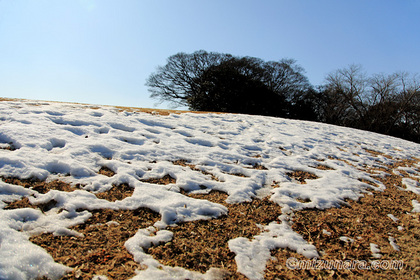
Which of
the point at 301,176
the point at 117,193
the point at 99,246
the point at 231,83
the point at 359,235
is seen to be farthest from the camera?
the point at 231,83

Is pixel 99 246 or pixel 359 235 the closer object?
pixel 99 246

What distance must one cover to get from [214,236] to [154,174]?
61.0 inches

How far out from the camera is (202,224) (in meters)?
2.43

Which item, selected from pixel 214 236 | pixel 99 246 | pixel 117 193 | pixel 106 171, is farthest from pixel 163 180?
pixel 99 246

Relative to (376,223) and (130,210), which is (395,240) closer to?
(376,223)

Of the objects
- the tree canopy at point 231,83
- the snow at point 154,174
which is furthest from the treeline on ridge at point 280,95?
the snow at point 154,174

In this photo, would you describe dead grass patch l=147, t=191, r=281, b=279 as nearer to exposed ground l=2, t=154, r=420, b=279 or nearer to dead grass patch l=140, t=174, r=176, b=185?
exposed ground l=2, t=154, r=420, b=279

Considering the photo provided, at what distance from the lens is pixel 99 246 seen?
6.25 ft

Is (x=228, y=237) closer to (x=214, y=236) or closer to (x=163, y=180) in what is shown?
(x=214, y=236)

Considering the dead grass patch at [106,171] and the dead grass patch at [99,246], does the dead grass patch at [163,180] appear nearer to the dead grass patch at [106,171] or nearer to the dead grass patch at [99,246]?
the dead grass patch at [106,171]

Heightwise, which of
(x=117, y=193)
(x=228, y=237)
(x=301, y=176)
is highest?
(x=301, y=176)

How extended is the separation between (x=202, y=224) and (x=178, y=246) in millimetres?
453

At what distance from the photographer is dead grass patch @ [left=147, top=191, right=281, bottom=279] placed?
6.15 ft

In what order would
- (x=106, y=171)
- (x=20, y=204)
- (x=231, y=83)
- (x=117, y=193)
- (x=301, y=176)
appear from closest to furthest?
(x=20, y=204)
(x=117, y=193)
(x=106, y=171)
(x=301, y=176)
(x=231, y=83)
